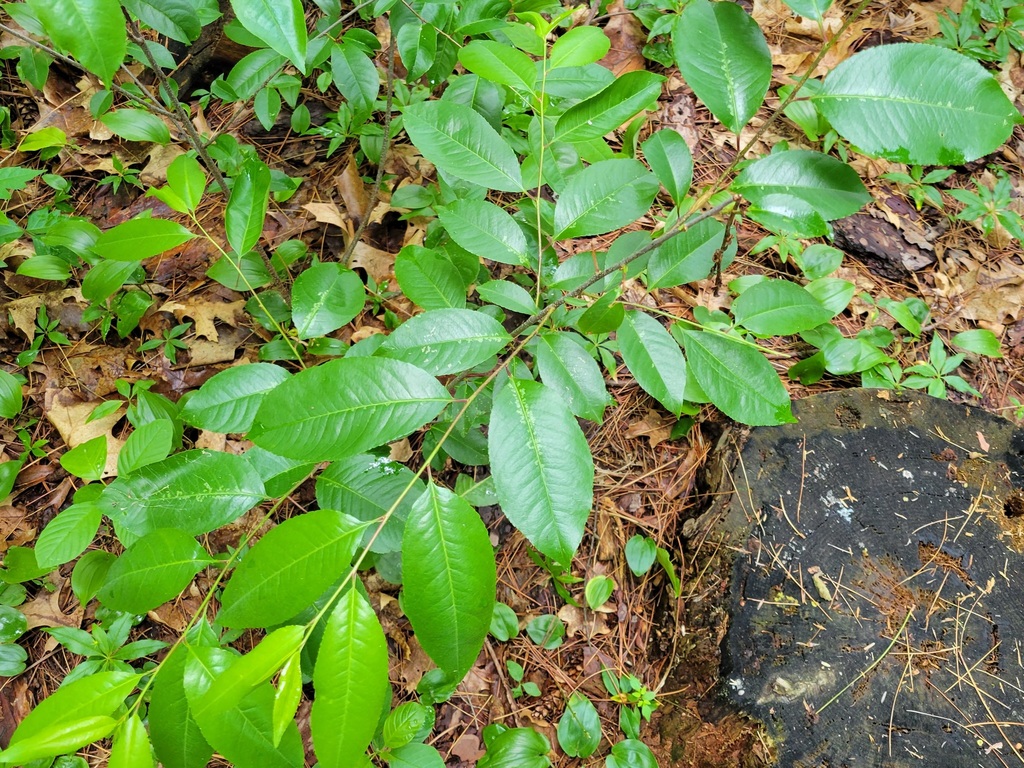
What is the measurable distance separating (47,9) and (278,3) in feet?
0.75

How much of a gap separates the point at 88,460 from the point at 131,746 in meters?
0.70

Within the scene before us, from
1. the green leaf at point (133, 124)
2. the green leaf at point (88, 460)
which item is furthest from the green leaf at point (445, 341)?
the green leaf at point (133, 124)

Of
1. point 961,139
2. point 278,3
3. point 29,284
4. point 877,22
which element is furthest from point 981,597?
point 29,284

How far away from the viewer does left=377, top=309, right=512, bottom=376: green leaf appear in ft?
3.22

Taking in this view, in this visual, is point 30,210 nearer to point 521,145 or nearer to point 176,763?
point 521,145

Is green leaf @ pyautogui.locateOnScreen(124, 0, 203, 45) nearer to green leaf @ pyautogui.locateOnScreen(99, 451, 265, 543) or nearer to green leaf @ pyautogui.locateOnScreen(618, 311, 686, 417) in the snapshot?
green leaf @ pyautogui.locateOnScreen(99, 451, 265, 543)

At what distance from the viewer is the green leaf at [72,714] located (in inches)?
30.6

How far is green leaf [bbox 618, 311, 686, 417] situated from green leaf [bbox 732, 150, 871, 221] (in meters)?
0.27

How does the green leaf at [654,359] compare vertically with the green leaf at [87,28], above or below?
below

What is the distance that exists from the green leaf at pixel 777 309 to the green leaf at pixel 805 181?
20cm

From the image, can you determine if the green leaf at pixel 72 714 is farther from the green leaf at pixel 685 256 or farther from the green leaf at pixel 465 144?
the green leaf at pixel 685 256

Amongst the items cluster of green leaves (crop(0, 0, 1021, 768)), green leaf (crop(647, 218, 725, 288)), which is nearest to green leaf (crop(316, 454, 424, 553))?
cluster of green leaves (crop(0, 0, 1021, 768))

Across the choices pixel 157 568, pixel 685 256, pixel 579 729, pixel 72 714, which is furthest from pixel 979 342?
pixel 72 714

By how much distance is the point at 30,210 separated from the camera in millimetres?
2258
